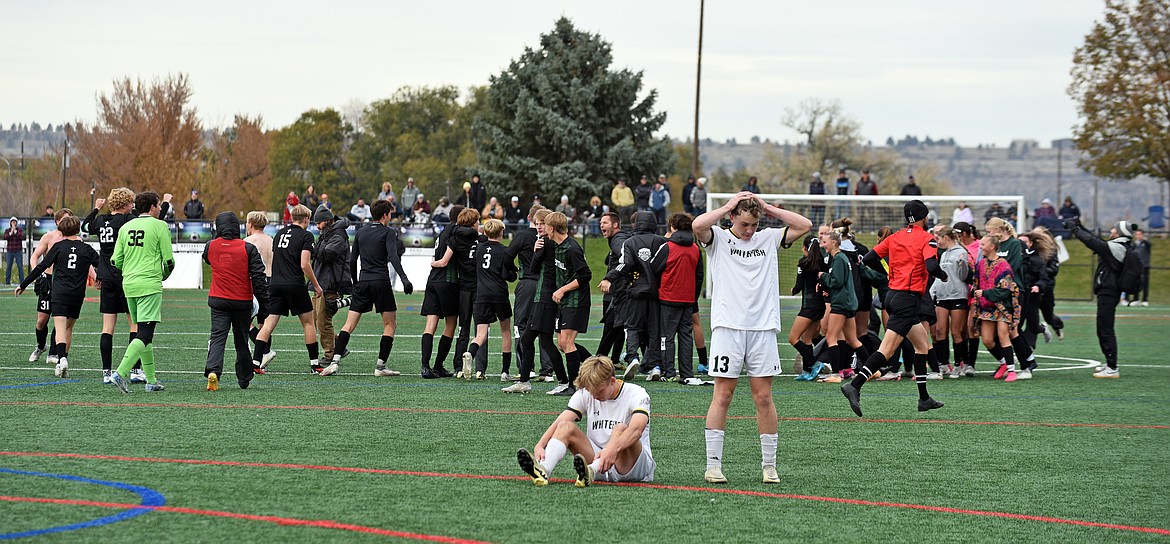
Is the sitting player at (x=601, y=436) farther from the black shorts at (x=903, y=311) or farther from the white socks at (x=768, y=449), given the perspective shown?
the black shorts at (x=903, y=311)

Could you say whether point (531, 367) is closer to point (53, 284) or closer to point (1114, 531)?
point (53, 284)

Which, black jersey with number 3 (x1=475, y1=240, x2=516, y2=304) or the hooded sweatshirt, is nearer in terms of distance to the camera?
the hooded sweatshirt

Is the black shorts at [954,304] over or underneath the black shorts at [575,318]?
over

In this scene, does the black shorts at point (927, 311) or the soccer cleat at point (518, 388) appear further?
the black shorts at point (927, 311)

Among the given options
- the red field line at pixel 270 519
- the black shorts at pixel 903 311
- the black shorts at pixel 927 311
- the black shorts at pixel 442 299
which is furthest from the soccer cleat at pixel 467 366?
the red field line at pixel 270 519

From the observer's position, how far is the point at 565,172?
56.9 metres

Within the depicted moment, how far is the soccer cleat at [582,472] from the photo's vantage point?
810 centimetres

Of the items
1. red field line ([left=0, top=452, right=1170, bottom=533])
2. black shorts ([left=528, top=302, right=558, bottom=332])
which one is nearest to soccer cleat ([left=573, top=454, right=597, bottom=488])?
red field line ([left=0, top=452, right=1170, bottom=533])

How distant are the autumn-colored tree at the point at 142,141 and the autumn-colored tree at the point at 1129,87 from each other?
43517 mm

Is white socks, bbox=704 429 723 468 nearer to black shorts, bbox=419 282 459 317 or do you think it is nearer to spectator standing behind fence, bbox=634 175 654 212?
black shorts, bbox=419 282 459 317

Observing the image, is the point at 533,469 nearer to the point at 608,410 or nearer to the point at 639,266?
the point at 608,410

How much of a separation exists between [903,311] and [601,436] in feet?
17.3

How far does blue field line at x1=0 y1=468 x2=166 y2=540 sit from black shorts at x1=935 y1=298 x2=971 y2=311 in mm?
10101

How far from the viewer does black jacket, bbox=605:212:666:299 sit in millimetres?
14250
